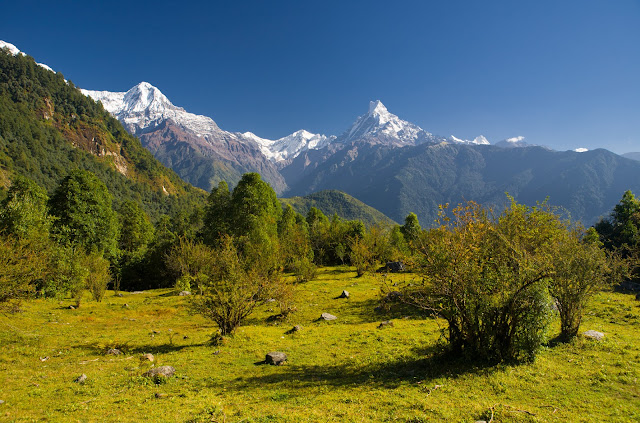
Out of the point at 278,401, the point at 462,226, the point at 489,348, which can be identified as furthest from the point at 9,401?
the point at 462,226

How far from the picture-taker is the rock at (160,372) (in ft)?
44.2

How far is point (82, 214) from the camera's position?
147 ft

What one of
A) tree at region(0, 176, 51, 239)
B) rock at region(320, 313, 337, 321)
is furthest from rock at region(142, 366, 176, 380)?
tree at region(0, 176, 51, 239)

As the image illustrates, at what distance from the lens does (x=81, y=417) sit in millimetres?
9758

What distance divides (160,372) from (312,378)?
7.36 meters

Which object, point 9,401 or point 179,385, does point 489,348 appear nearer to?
point 179,385

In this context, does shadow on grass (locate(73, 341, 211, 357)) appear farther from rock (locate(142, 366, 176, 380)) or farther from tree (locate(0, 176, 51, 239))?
tree (locate(0, 176, 51, 239))

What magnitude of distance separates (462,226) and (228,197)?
148 feet

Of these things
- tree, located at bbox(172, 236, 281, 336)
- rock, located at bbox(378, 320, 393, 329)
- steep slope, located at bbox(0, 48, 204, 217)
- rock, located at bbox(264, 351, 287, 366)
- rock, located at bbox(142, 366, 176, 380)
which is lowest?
rock, located at bbox(378, 320, 393, 329)

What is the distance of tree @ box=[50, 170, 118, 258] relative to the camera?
143ft

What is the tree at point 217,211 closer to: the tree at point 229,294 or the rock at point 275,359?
the tree at point 229,294

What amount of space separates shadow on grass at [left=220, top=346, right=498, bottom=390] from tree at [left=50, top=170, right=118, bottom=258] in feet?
145

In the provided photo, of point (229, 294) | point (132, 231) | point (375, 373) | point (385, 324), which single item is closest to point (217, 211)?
point (132, 231)

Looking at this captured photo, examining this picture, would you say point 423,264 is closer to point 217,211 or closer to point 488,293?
point 488,293
